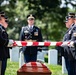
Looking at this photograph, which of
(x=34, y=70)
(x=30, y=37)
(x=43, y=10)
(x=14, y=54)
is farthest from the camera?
(x=43, y=10)

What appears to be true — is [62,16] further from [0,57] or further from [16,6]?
[0,57]

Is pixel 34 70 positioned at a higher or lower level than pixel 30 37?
lower

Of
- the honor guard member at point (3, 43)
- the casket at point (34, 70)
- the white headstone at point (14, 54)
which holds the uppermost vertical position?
the honor guard member at point (3, 43)

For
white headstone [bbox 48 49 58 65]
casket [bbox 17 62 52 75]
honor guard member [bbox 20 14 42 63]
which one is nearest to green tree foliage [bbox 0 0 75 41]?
white headstone [bbox 48 49 58 65]

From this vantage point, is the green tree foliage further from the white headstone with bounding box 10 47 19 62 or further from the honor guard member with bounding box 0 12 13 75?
the honor guard member with bounding box 0 12 13 75

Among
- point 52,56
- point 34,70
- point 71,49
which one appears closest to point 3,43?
point 34,70

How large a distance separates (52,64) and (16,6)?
25100 millimetres

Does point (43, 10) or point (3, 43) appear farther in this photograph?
point (43, 10)

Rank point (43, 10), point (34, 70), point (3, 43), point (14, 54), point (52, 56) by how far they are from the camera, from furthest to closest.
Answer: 1. point (43, 10)
2. point (14, 54)
3. point (52, 56)
4. point (3, 43)
5. point (34, 70)

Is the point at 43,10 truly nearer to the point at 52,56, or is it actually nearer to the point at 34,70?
the point at 52,56

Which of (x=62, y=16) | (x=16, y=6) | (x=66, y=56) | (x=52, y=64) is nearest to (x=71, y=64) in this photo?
(x=66, y=56)

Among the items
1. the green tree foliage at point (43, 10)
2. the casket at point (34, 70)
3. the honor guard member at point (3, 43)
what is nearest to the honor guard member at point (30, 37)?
the honor guard member at point (3, 43)

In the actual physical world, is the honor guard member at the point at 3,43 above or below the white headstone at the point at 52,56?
above

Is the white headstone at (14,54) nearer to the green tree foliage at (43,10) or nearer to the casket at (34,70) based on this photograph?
the casket at (34,70)
